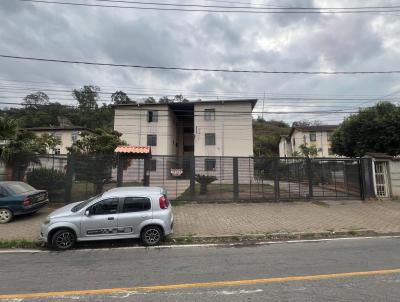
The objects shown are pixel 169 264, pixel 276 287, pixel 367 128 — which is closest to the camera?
pixel 276 287

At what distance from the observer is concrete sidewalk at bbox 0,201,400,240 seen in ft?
29.0

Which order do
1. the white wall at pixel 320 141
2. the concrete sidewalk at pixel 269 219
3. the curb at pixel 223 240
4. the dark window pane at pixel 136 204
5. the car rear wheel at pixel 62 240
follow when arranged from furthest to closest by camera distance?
the white wall at pixel 320 141 < the concrete sidewalk at pixel 269 219 < the dark window pane at pixel 136 204 < the curb at pixel 223 240 < the car rear wheel at pixel 62 240

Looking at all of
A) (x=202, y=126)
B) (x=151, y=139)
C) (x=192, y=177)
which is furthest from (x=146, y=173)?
(x=151, y=139)

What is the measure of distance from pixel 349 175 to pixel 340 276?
1159cm

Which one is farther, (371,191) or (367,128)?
(367,128)

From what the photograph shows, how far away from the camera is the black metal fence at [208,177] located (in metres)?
13.0

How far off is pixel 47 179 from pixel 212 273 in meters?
10.7

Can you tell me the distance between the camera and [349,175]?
14984mm

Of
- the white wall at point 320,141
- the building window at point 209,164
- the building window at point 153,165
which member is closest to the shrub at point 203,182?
the building window at point 209,164

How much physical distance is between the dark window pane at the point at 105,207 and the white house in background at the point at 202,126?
27.1 m

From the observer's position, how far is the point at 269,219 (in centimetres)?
1042

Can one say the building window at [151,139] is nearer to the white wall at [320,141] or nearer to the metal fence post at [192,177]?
the metal fence post at [192,177]

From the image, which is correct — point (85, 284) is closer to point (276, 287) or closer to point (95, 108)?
point (276, 287)

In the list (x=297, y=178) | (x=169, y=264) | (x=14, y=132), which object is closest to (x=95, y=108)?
(x=14, y=132)
